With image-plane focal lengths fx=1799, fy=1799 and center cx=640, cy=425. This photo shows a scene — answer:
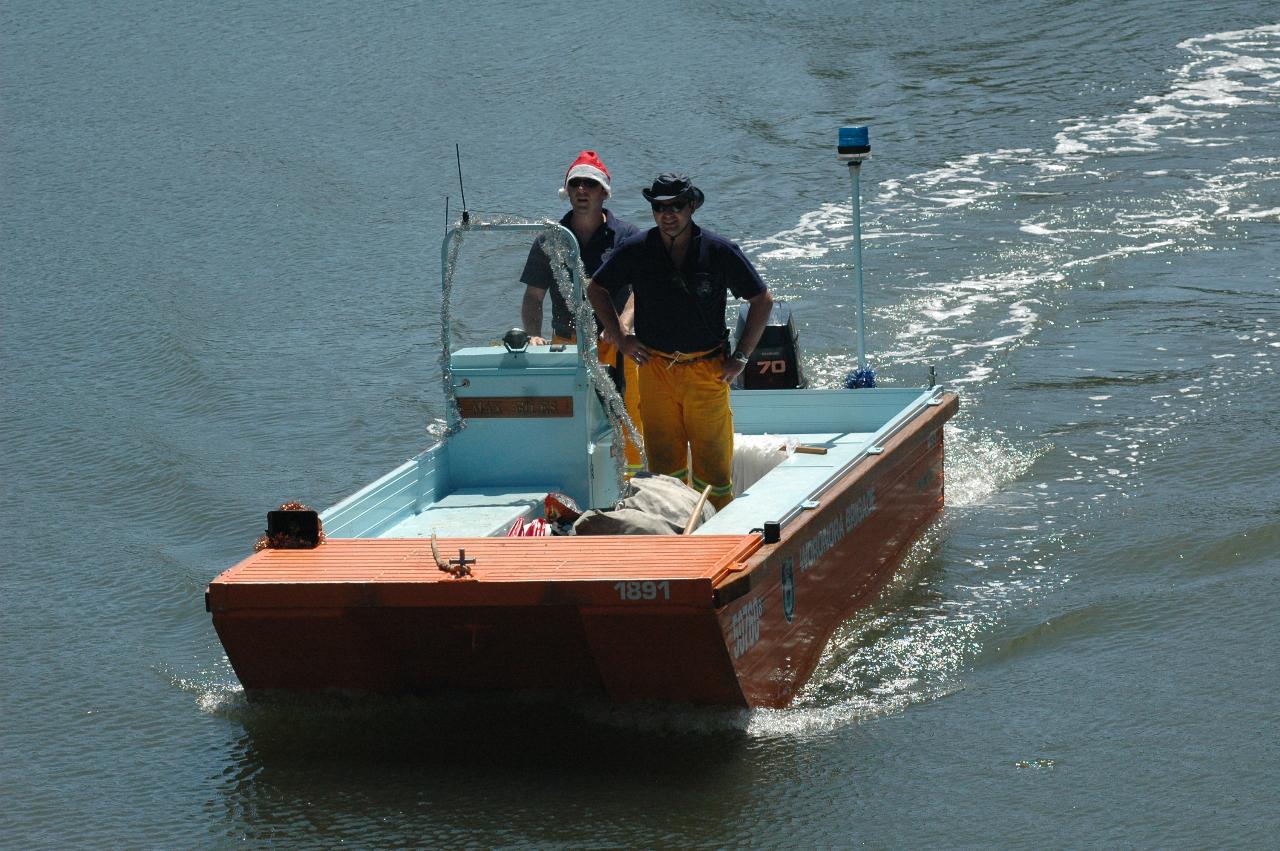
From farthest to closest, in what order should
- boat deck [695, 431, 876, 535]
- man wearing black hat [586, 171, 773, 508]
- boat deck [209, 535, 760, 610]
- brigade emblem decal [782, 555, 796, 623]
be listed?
man wearing black hat [586, 171, 773, 508] → boat deck [695, 431, 876, 535] → brigade emblem decal [782, 555, 796, 623] → boat deck [209, 535, 760, 610]

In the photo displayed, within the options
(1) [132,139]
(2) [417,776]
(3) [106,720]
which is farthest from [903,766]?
(1) [132,139]

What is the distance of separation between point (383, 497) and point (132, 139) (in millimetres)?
11313

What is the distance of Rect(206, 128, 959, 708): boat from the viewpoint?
6055mm

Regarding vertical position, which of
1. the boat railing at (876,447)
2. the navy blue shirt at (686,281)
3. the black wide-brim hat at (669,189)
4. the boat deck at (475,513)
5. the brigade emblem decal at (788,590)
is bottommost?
the brigade emblem decal at (788,590)

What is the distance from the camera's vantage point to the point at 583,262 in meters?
8.12

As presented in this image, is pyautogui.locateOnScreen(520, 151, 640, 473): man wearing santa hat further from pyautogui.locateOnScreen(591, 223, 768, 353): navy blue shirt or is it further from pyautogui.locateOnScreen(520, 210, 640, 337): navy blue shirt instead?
pyautogui.locateOnScreen(591, 223, 768, 353): navy blue shirt

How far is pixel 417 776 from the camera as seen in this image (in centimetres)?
642

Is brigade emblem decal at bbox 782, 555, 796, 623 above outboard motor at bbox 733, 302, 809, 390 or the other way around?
the other way around

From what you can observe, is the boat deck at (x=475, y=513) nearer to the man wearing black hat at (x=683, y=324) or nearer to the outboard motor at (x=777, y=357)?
the man wearing black hat at (x=683, y=324)

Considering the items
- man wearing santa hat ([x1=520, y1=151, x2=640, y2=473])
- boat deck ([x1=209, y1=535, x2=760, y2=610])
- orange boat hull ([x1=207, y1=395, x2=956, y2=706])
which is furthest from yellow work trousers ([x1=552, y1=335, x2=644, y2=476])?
boat deck ([x1=209, y1=535, x2=760, y2=610])

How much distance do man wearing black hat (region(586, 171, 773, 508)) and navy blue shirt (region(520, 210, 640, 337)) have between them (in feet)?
1.25

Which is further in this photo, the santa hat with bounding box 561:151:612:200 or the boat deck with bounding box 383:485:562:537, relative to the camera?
the santa hat with bounding box 561:151:612:200

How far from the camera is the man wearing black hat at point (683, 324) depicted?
7406 millimetres

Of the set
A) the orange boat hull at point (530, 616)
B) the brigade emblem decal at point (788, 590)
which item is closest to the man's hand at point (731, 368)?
the orange boat hull at point (530, 616)
